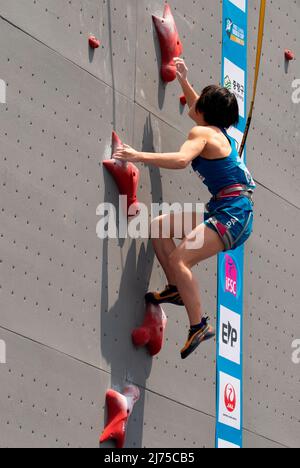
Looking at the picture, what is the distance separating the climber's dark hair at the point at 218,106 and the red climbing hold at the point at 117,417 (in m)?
1.43

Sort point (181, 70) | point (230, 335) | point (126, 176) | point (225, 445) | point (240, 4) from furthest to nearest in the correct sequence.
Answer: point (240, 4), point (230, 335), point (225, 445), point (181, 70), point (126, 176)

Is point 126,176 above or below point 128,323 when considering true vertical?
above

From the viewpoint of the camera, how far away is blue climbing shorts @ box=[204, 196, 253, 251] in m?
6.69

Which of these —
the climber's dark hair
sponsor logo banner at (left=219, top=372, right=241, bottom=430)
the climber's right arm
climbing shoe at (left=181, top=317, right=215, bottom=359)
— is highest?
the climber's right arm

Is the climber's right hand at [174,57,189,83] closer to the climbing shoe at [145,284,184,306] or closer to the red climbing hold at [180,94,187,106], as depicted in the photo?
the red climbing hold at [180,94,187,106]

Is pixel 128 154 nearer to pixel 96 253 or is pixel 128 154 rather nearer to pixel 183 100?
pixel 96 253

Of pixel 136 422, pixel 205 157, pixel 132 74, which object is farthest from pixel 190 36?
pixel 136 422

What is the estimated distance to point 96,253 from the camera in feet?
21.7

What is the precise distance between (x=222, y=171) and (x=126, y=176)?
1.59ft

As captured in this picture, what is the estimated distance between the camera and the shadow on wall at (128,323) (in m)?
6.62

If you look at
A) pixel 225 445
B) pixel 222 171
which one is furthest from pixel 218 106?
pixel 225 445

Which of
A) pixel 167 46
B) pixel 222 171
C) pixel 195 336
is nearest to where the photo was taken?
pixel 195 336

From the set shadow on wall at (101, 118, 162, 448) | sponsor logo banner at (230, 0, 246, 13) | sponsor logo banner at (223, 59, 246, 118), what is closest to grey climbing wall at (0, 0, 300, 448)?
shadow on wall at (101, 118, 162, 448)
